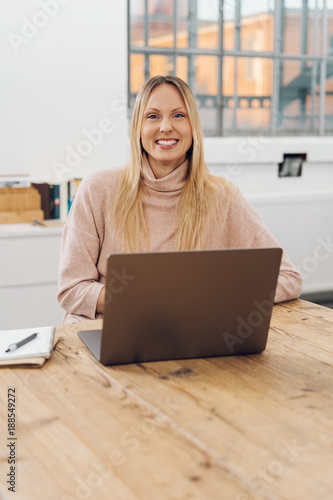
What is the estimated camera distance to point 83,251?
73.4 inches

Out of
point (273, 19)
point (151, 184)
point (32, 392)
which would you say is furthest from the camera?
point (273, 19)

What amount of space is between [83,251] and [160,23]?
8.79ft

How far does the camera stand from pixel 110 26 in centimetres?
358

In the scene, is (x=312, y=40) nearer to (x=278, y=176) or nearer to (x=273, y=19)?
(x=273, y=19)

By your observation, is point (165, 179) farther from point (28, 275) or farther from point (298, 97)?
point (298, 97)

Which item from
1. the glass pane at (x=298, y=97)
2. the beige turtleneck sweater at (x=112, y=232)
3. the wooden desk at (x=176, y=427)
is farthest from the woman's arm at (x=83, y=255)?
the glass pane at (x=298, y=97)

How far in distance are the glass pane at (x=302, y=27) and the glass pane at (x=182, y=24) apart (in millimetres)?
742

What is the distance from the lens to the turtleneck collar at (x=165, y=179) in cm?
199

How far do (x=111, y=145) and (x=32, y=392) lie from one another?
2.74 m

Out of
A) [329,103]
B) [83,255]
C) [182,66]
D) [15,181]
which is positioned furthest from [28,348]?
[329,103]

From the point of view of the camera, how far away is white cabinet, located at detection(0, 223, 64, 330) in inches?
123

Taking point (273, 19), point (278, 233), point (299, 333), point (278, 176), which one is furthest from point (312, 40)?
point (299, 333)

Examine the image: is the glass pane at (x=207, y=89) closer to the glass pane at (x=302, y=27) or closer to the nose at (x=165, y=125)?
the glass pane at (x=302, y=27)

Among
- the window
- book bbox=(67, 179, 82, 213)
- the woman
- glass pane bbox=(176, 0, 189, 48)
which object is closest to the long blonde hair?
the woman
